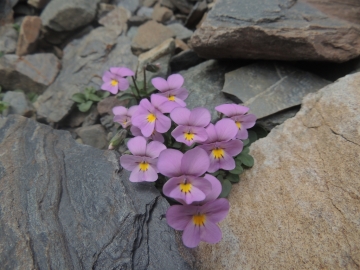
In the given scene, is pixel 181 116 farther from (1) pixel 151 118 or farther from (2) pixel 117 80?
(2) pixel 117 80

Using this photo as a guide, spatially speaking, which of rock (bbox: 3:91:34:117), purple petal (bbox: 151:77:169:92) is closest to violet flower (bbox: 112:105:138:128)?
purple petal (bbox: 151:77:169:92)

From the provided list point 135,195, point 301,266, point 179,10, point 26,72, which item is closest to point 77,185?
point 135,195

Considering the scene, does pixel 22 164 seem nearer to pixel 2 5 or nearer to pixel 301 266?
pixel 301 266

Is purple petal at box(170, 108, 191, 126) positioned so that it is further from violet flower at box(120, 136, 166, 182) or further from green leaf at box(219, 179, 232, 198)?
green leaf at box(219, 179, 232, 198)

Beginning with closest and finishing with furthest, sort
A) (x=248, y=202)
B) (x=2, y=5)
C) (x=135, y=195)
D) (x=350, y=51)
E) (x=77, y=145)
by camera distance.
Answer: (x=135, y=195) < (x=248, y=202) < (x=77, y=145) < (x=350, y=51) < (x=2, y=5)

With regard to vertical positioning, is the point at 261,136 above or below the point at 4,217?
below

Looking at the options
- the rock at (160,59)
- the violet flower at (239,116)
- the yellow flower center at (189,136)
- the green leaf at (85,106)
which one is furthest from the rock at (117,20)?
the yellow flower center at (189,136)
